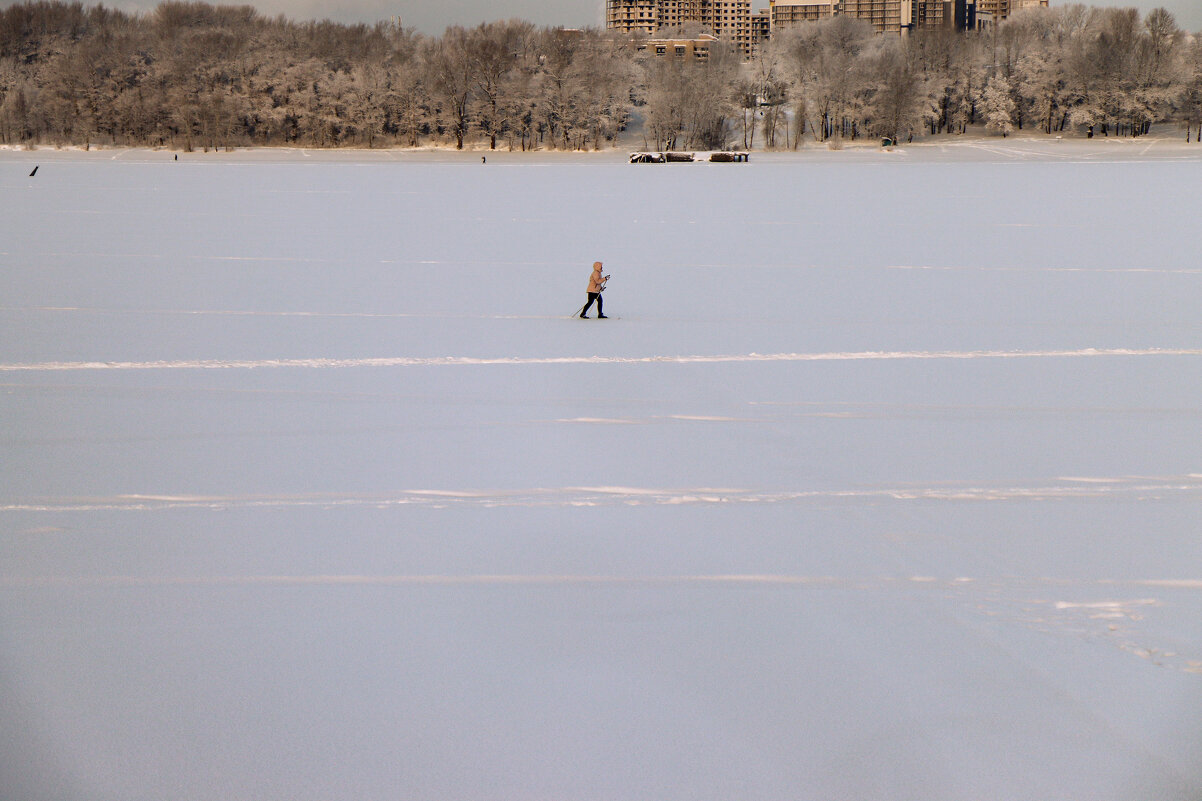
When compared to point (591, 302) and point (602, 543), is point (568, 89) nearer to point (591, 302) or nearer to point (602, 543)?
point (591, 302)

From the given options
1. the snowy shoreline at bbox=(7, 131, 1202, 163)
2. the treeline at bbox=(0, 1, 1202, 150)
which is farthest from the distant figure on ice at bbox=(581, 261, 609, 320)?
the treeline at bbox=(0, 1, 1202, 150)

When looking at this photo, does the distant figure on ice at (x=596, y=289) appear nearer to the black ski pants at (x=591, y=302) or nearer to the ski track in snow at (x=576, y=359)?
the black ski pants at (x=591, y=302)

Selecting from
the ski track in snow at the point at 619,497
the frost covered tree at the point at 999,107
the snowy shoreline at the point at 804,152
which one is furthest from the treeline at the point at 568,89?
the ski track in snow at the point at 619,497

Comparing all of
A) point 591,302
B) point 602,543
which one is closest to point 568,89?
point 591,302

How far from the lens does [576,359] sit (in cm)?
1078

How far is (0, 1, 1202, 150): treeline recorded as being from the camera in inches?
2906

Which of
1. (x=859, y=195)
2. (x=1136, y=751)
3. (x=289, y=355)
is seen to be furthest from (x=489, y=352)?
(x=859, y=195)

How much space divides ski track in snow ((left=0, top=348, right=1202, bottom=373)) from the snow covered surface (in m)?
0.09

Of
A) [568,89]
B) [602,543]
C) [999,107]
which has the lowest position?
[602,543]

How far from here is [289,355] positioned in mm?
10992

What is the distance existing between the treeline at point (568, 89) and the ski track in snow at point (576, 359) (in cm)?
6517

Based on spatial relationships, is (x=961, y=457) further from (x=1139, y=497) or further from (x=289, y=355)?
(x=289, y=355)

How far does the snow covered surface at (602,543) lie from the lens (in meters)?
4.21

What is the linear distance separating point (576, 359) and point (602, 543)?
482cm
